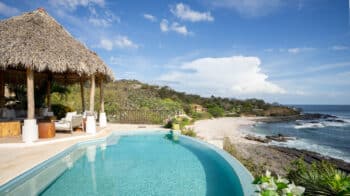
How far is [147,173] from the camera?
5.33m

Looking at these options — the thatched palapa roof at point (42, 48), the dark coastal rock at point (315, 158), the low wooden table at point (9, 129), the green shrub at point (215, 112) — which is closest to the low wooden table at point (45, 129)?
the low wooden table at point (9, 129)

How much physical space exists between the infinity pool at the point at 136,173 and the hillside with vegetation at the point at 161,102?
25.1ft

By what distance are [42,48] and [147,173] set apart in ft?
16.3

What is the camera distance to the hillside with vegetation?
16.8 metres

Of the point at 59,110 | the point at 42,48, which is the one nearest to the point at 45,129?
the point at 42,48

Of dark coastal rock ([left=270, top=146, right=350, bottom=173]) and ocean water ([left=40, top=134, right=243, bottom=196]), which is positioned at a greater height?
ocean water ([left=40, top=134, right=243, bottom=196])

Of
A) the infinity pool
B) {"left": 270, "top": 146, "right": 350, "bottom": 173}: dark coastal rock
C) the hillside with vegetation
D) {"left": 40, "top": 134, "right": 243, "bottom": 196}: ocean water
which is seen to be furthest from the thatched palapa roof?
{"left": 270, "top": 146, "right": 350, "bottom": 173}: dark coastal rock

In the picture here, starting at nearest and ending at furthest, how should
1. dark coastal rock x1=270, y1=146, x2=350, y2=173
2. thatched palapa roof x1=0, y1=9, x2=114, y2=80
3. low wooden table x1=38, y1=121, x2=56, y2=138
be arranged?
1. thatched palapa roof x1=0, y1=9, x2=114, y2=80
2. low wooden table x1=38, y1=121, x2=56, y2=138
3. dark coastal rock x1=270, y1=146, x2=350, y2=173

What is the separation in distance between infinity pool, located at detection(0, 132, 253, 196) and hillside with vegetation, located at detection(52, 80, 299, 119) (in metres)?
7.66

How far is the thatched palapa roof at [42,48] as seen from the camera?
7.04 meters

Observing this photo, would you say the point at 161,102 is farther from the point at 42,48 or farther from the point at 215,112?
the point at 42,48

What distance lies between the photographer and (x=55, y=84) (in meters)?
14.5

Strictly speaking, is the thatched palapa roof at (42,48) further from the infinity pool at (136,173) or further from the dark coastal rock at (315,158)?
the dark coastal rock at (315,158)

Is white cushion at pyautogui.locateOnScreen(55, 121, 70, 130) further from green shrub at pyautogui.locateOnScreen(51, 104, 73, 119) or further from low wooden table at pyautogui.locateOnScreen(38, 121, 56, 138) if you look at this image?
green shrub at pyautogui.locateOnScreen(51, 104, 73, 119)
